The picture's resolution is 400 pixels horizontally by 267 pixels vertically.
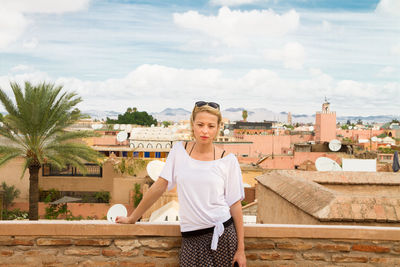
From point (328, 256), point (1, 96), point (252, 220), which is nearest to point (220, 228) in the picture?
point (328, 256)

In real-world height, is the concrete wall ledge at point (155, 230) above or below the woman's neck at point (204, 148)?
below

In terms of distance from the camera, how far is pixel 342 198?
14.3 ft

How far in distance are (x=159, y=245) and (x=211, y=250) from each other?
676 mm

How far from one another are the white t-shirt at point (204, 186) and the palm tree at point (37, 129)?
12970 millimetres

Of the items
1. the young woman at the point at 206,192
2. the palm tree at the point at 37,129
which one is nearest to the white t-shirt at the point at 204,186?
the young woman at the point at 206,192

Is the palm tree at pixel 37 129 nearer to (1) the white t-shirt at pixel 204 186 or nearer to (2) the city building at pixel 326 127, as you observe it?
(1) the white t-shirt at pixel 204 186

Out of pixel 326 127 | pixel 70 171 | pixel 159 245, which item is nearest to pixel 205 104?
pixel 159 245

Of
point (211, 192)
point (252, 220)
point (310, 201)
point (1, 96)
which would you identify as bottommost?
point (252, 220)

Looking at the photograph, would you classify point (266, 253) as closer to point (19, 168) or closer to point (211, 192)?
point (211, 192)

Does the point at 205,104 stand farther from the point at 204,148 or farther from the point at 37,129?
the point at 37,129

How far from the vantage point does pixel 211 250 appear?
9.08 ft

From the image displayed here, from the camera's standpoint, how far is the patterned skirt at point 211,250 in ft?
9.08

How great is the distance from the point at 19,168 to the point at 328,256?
882 inches

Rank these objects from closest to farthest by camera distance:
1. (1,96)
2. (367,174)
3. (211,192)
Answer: (211,192) → (367,174) → (1,96)
